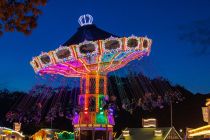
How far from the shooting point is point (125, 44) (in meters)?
30.9

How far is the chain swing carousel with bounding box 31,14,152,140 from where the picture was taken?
3156cm

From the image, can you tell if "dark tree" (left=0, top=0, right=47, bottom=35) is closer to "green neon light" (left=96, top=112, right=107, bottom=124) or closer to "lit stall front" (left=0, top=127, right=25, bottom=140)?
"green neon light" (left=96, top=112, right=107, bottom=124)

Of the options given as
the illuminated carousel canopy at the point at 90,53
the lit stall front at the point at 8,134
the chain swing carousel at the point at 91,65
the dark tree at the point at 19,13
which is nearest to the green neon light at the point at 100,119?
the chain swing carousel at the point at 91,65

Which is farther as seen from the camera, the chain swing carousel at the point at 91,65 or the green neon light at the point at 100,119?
the green neon light at the point at 100,119

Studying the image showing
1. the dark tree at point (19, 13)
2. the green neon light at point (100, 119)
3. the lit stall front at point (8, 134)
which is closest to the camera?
the dark tree at point (19, 13)

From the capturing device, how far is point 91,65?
33750mm

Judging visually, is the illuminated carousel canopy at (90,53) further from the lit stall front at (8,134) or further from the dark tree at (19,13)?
the dark tree at (19,13)

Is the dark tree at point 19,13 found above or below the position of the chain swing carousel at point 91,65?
below

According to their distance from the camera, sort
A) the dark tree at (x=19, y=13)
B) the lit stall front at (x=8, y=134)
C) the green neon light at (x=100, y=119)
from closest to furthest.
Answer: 1. the dark tree at (x=19, y=13)
2. the green neon light at (x=100, y=119)
3. the lit stall front at (x=8, y=134)

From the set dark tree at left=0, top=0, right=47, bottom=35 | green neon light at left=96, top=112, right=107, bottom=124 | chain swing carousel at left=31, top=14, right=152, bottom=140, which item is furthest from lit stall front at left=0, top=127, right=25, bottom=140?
dark tree at left=0, top=0, right=47, bottom=35

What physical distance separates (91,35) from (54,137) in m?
16.9

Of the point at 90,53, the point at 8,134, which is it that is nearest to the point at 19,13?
the point at 90,53

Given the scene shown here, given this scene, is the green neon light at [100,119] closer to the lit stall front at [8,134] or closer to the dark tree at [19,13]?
the lit stall front at [8,134]

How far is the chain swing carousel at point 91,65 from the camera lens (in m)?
31.6
